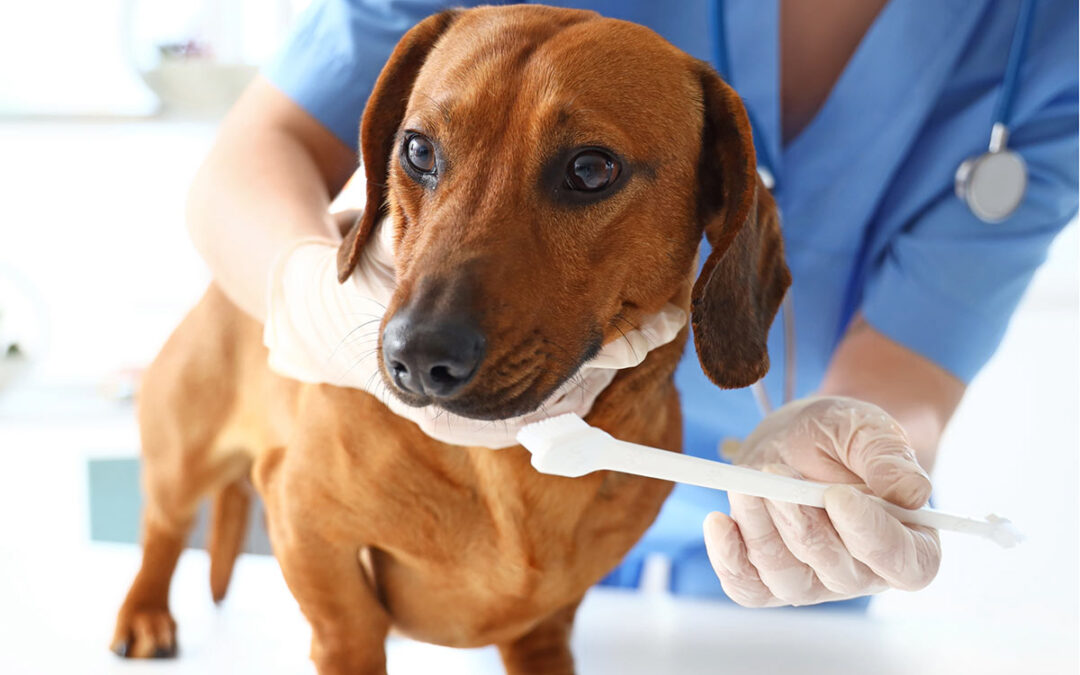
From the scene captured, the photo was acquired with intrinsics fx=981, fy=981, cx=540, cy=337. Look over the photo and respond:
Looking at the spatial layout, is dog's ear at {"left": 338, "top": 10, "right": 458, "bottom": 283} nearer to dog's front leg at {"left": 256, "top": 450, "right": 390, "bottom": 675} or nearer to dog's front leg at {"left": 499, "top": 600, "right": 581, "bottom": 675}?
dog's front leg at {"left": 256, "top": 450, "right": 390, "bottom": 675}

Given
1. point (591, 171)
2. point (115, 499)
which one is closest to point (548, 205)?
point (591, 171)

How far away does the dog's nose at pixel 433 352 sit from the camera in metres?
0.63

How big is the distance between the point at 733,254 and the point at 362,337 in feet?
1.06

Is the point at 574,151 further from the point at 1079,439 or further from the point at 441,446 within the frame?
the point at 1079,439

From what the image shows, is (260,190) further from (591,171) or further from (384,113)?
(591,171)

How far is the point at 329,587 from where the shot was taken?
86 cm

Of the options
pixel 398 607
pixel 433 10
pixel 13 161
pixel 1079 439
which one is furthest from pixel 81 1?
pixel 1079 439

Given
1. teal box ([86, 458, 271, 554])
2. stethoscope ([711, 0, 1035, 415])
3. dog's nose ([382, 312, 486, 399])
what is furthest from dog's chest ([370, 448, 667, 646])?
teal box ([86, 458, 271, 554])

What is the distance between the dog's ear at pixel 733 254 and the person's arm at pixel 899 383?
470mm

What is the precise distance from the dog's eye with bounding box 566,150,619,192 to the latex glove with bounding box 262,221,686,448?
0.13m

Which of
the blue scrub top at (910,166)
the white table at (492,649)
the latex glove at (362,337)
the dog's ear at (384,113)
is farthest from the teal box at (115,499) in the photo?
the dog's ear at (384,113)

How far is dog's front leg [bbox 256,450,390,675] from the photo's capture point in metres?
0.86

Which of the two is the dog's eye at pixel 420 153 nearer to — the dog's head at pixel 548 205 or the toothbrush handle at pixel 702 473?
the dog's head at pixel 548 205

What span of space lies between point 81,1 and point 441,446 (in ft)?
7.82
